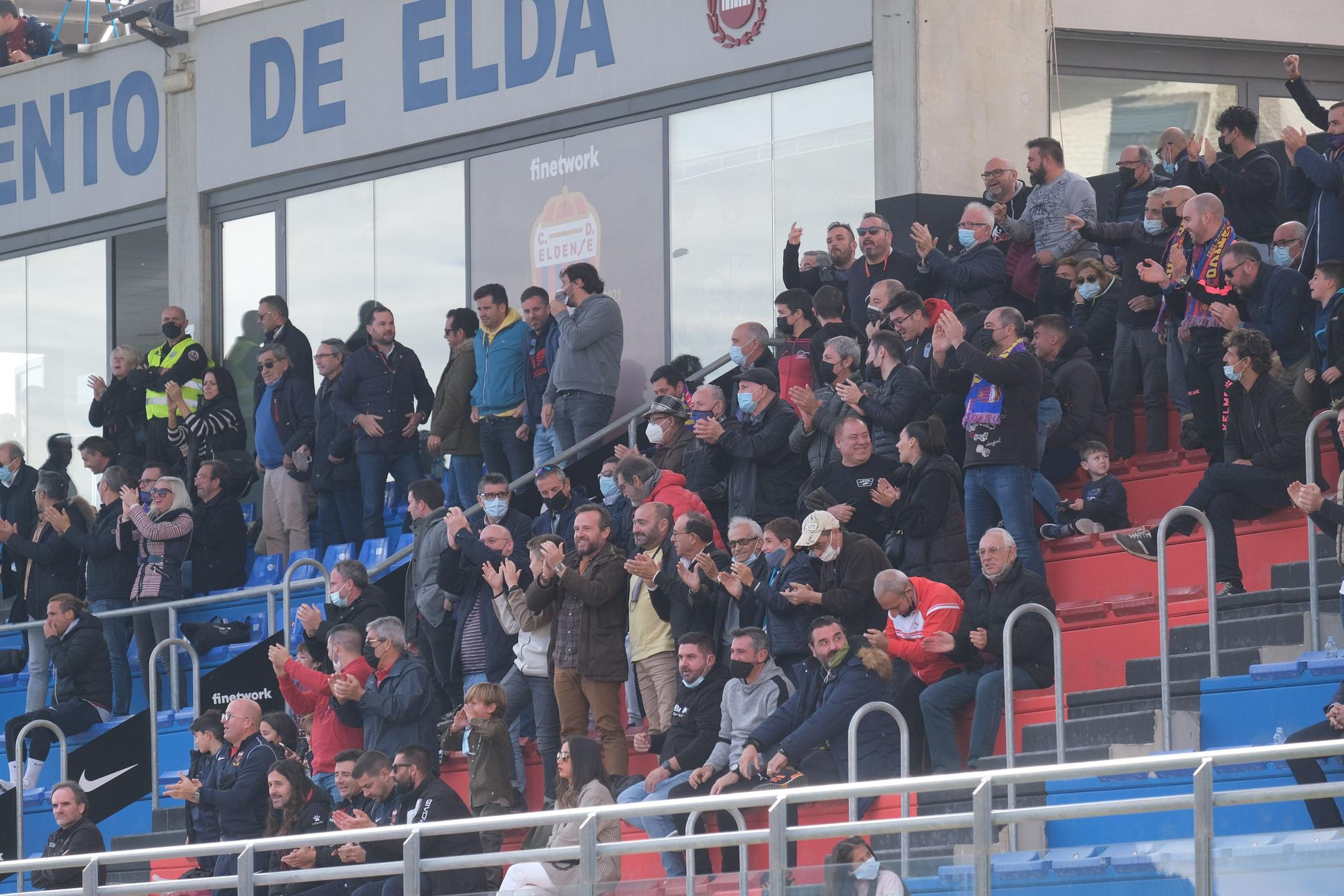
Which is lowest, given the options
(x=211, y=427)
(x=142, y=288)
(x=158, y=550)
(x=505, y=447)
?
(x=158, y=550)

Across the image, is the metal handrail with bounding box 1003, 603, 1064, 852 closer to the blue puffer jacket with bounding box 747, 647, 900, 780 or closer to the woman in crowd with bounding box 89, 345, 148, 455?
the blue puffer jacket with bounding box 747, 647, 900, 780

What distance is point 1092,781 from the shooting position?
9422 mm

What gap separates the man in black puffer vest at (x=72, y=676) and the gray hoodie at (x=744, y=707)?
6.45 m

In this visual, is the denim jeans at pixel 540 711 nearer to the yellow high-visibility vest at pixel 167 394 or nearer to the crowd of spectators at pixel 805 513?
the crowd of spectators at pixel 805 513

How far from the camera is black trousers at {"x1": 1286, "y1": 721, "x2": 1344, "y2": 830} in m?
6.68

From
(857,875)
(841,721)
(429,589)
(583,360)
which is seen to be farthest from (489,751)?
(857,875)

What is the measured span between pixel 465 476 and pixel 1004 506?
5.81m

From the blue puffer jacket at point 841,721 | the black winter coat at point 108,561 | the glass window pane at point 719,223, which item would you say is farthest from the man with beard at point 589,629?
the black winter coat at point 108,561

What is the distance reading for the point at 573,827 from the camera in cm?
965

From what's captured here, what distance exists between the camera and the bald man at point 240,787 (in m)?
12.1

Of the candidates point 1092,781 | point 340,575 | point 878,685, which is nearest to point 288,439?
point 340,575

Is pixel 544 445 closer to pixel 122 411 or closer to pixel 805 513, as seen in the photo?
pixel 805 513

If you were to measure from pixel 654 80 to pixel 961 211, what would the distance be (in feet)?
10.6

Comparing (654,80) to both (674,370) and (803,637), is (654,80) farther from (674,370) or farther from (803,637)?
(803,637)
